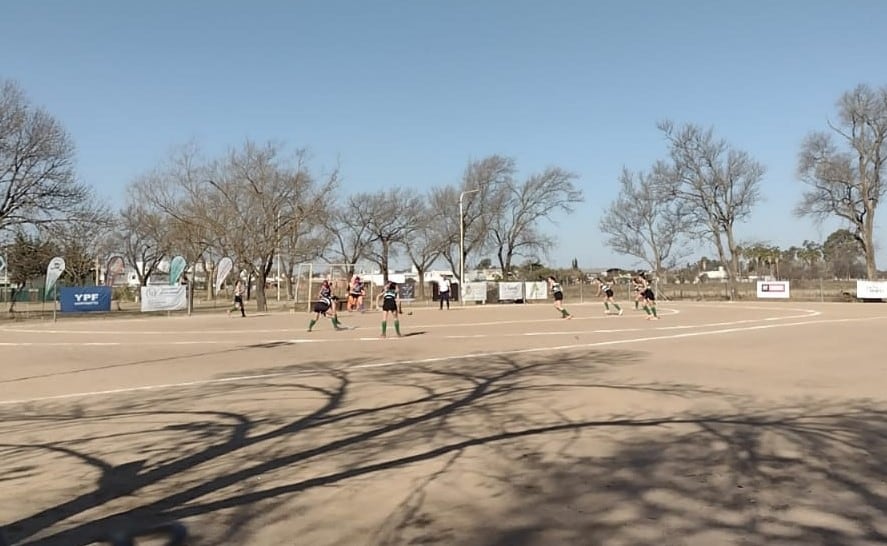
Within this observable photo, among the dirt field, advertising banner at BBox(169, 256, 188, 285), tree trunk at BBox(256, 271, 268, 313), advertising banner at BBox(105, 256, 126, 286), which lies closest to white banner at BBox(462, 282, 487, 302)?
tree trunk at BBox(256, 271, 268, 313)

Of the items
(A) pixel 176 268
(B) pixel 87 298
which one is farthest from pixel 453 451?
(B) pixel 87 298

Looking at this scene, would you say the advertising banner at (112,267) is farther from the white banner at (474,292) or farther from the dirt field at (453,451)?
the dirt field at (453,451)

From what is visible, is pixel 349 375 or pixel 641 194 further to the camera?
pixel 641 194

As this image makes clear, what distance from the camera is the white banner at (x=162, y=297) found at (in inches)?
1490

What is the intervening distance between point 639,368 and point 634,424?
5.03 metres

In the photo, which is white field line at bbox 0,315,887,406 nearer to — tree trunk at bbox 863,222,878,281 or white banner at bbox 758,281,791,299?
white banner at bbox 758,281,791,299

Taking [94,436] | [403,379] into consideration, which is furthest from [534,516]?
[403,379]

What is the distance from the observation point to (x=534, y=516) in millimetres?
4559

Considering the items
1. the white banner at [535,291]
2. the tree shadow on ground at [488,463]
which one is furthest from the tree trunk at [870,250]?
the tree shadow on ground at [488,463]

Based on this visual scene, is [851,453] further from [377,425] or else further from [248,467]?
[248,467]

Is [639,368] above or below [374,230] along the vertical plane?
below

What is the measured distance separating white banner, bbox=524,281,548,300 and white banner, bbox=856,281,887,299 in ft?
76.9

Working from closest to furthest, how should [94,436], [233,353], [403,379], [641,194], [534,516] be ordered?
[534,516]
[94,436]
[403,379]
[233,353]
[641,194]

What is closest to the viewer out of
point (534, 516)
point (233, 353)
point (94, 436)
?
point (534, 516)
